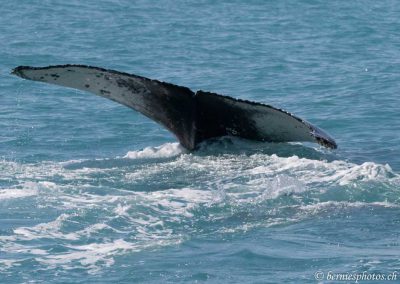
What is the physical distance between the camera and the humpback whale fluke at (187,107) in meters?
11.6

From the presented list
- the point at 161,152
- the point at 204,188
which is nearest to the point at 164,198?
the point at 204,188

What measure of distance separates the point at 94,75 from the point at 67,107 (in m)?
7.99

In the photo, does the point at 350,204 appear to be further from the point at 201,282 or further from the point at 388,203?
the point at 201,282

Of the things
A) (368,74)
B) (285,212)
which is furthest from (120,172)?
(368,74)

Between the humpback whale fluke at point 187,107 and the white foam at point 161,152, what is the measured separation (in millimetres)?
319

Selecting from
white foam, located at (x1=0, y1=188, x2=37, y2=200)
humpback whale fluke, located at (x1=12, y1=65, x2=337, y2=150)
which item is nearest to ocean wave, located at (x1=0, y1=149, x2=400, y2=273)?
white foam, located at (x1=0, y1=188, x2=37, y2=200)

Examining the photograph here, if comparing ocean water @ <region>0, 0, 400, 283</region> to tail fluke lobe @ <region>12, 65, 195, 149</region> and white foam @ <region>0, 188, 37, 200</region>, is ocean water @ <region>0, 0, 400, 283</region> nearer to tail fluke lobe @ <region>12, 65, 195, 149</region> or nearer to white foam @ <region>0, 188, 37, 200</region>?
white foam @ <region>0, 188, 37, 200</region>

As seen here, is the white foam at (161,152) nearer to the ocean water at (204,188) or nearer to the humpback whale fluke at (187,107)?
the ocean water at (204,188)

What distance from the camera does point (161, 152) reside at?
13477 millimetres

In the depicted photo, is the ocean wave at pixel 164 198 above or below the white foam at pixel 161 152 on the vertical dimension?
below

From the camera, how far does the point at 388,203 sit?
10875 millimetres

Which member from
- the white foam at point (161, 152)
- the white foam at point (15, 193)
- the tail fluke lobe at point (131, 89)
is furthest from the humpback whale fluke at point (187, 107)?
the white foam at point (15, 193)

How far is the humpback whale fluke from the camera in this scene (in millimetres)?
11648

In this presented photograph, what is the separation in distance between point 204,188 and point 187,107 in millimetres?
1153
